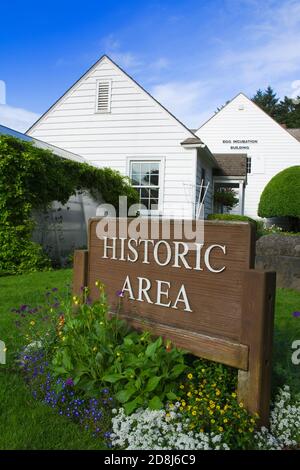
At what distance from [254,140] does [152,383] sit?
23471mm

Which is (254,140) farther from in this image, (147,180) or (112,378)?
(112,378)

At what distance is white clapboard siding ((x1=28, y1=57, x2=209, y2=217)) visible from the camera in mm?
12586

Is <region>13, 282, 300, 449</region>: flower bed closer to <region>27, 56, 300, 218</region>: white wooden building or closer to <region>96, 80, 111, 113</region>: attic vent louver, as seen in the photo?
<region>27, 56, 300, 218</region>: white wooden building

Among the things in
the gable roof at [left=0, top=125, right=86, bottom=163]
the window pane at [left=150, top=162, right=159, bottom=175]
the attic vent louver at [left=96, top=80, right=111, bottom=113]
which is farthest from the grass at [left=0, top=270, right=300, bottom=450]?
the attic vent louver at [left=96, top=80, right=111, bottom=113]

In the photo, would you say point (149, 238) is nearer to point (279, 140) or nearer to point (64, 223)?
point (64, 223)

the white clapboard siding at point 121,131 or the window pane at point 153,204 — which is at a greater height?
the white clapboard siding at point 121,131

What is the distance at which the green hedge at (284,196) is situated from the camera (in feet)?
63.3

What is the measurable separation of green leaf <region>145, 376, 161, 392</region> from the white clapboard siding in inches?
411

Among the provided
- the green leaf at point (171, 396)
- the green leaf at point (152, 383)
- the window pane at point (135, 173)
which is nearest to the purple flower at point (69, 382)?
the green leaf at point (152, 383)

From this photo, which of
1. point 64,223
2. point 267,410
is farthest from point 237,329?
point 64,223

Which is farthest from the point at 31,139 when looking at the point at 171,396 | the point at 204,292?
the point at 171,396

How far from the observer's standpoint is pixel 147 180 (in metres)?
13.2

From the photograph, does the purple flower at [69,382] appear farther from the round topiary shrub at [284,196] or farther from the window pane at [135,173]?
the round topiary shrub at [284,196]
